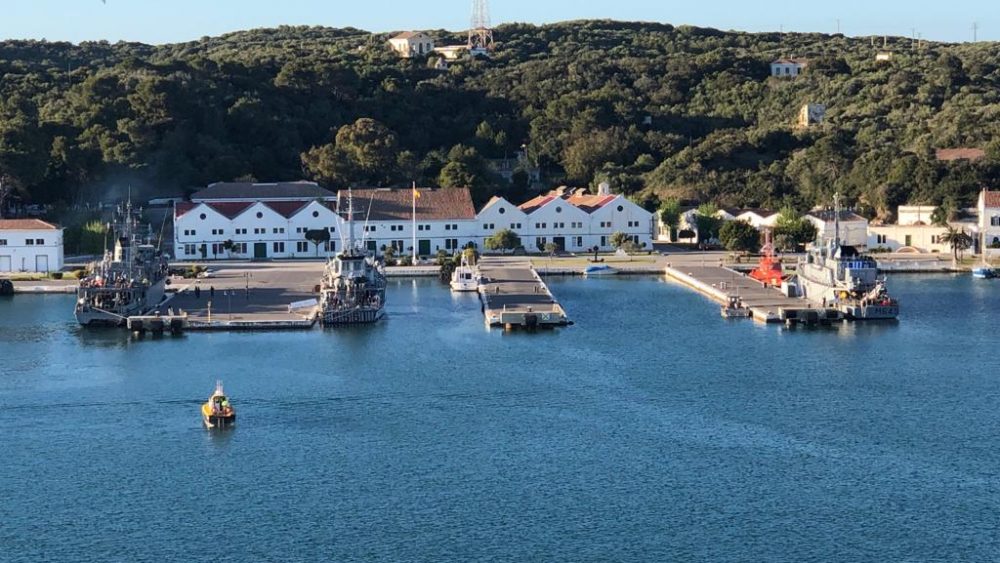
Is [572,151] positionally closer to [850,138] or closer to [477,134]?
[477,134]

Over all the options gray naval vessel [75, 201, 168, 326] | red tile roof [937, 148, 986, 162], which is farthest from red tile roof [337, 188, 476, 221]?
red tile roof [937, 148, 986, 162]

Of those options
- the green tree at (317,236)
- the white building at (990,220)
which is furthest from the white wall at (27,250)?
the white building at (990,220)

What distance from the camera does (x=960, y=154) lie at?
9431 cm

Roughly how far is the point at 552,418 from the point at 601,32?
381ft

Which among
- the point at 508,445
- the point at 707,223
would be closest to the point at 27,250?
the point at 707,223

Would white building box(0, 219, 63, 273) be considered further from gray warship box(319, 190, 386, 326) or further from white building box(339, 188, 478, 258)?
gray warship box(319, 190, 386, 326)

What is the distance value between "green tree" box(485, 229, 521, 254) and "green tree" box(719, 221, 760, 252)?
397 inches

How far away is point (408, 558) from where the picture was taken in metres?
29.2

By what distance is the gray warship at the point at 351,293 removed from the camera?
5681cm

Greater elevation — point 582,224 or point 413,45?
point 413,45

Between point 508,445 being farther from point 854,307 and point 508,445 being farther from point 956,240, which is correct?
point 956,240

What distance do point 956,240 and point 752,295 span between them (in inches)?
716

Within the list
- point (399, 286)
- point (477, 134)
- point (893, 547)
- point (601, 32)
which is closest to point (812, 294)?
point (399, 286)

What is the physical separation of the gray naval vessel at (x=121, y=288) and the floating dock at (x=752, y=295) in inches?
833
